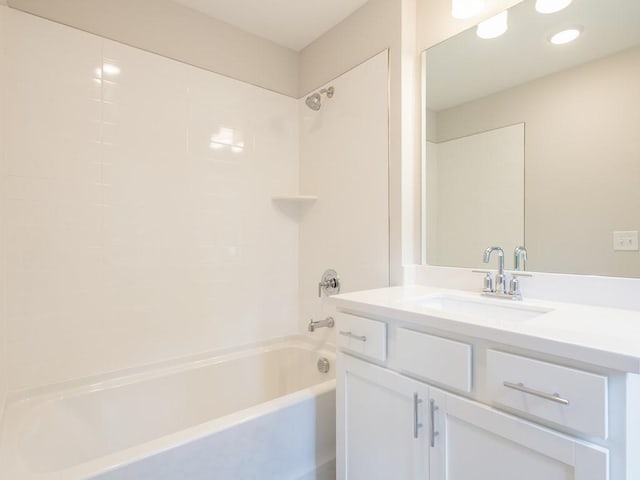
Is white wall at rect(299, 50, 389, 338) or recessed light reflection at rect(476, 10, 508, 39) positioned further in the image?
white wall at rect(299, 50, 389, 338)

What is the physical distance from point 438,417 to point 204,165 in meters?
1.64

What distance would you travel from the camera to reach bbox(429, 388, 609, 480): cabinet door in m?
0.68

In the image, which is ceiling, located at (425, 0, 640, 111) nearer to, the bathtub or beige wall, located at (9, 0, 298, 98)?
beige wall, located at (9, 0, 298, 98)

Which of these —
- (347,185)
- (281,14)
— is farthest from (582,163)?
(281,14)

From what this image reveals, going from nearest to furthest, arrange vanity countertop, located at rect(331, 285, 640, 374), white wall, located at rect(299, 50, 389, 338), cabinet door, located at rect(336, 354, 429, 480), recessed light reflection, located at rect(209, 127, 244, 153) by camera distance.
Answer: vanity countertop, located at rect(331, 285, 640, 374)
cabinet door, located at rect(336, 354, 429, 480)
white wall, located at rect(299, 50, 389, 338)
recessed light reflection, located at rect(209, 127, 244, 153)

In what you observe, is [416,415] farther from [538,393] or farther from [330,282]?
[330,282]

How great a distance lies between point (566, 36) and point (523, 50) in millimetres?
145

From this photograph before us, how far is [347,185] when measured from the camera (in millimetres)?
1926

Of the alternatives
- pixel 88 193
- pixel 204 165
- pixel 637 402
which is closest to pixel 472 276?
pixel 637 402

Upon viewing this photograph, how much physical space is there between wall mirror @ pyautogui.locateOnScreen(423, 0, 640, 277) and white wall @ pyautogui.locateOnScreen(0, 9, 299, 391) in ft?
3.52

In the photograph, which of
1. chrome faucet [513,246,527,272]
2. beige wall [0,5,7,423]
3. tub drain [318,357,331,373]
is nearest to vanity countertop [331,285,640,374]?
chrome faucet [513,246,527,272]

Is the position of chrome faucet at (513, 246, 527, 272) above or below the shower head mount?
below

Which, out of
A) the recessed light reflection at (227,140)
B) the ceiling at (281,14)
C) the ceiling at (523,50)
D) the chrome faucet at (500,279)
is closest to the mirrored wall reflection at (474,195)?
the chrome faucet at (500,279)

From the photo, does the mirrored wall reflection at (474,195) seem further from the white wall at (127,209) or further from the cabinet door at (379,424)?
the white wall at (127,209)
